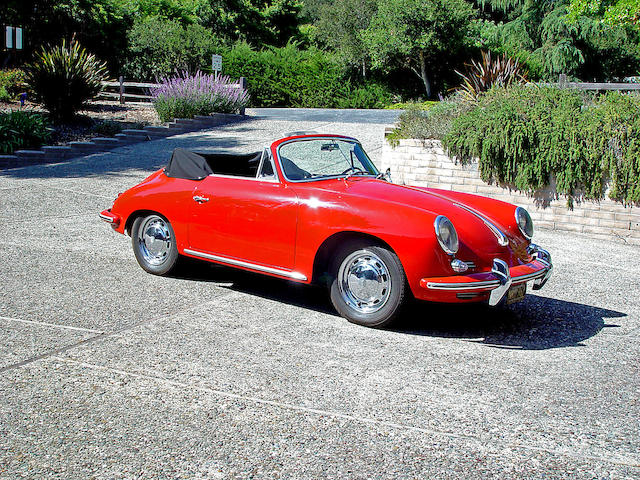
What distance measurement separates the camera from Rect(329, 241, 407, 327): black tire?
4.96m

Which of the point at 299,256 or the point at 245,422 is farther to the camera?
the point at 299,256

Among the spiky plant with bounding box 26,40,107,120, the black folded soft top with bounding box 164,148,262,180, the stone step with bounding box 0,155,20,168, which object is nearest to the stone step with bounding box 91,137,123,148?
the stone step with bounding box 0,155,20,168

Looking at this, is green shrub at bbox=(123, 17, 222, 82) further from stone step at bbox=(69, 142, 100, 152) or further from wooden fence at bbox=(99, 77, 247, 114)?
stone step at bbox=(69, 142, 100, 152)

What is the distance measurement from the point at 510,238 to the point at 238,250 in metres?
2.26

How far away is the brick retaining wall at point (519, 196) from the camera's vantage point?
30.8ft

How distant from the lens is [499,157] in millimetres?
10219

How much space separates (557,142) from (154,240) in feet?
19.7

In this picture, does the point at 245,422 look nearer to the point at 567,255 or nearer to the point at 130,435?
the point at 130,435

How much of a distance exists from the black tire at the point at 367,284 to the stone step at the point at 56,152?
39.3ft

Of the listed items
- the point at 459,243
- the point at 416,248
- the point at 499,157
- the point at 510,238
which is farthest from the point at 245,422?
the point at 499,157

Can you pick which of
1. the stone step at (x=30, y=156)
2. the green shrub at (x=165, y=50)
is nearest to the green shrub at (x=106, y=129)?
the stone step at (x=30, y=156)

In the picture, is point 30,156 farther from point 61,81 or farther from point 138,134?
point 61,81

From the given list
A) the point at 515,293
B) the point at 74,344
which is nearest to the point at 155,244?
the point at 74,344

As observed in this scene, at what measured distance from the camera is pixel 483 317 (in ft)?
18.7
